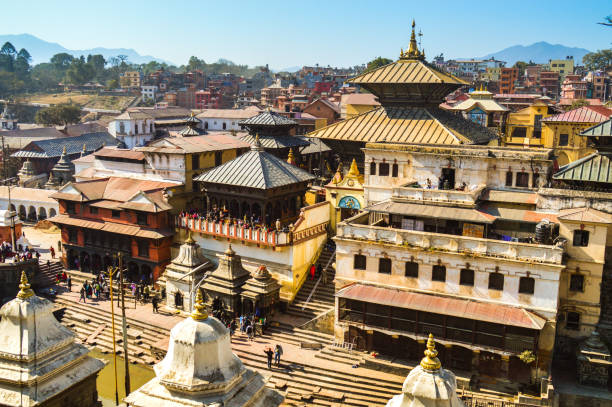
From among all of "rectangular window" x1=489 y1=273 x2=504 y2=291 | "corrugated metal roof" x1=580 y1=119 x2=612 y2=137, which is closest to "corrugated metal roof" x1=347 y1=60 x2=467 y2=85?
"corrugated metal roof" x1=580 y1=119 x2=612 y2=137

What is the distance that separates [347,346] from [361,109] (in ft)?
150

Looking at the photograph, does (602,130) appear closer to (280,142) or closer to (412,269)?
(412,269)

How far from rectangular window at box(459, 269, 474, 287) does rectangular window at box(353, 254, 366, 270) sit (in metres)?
5.27

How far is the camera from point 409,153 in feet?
118

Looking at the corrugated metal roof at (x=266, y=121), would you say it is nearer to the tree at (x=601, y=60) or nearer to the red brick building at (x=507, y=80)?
the red brick building at (x=507, y=80)

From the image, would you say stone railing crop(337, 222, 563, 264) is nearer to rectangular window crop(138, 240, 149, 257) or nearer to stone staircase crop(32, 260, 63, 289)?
rectangular window crop(138, 240, 149, 257)

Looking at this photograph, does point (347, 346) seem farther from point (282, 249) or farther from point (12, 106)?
point (12, 106)

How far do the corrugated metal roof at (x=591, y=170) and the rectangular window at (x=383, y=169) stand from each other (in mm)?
10068

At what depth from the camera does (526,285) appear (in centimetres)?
2783

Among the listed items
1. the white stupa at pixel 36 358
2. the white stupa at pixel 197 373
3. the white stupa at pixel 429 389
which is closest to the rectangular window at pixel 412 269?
the white stupa at pixel 36 358

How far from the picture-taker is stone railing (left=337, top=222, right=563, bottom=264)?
27250 mm

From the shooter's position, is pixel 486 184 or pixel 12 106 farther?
pixel 12 106

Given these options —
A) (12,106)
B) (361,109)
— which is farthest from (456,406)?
(12,106)

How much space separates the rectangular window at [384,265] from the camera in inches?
1208
